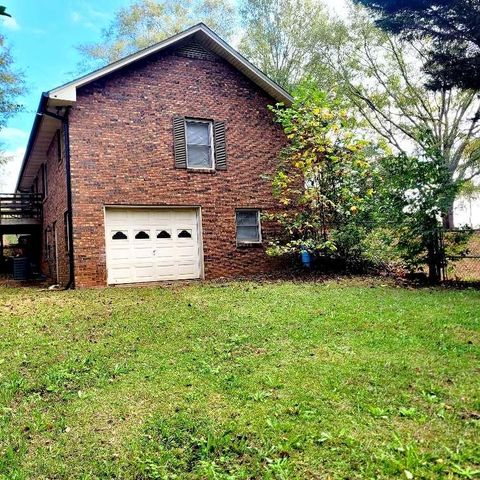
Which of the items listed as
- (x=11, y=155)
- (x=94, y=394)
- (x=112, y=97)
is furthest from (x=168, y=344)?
(x=11, y=155)

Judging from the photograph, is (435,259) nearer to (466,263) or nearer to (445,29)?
(466,263)

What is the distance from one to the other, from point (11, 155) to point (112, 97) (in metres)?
→ 20.5

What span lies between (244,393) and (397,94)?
23201mm

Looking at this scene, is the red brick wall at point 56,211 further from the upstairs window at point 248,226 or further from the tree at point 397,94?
the tree at point 397,94

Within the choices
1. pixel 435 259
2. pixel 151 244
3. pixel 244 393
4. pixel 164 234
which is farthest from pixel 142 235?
pixel 244 393

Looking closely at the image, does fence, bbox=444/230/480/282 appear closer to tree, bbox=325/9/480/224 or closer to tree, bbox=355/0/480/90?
tree, bbox=355/0/480/90

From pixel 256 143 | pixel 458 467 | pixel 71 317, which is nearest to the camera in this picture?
pixel 458 467

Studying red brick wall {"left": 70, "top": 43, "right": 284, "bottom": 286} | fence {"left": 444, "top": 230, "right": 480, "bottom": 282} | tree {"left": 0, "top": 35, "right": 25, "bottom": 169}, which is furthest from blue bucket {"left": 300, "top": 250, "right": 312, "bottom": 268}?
tree {"left": 0, "top": 35, "right": 25, "bottom": 169}

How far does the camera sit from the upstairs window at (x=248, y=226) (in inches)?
508

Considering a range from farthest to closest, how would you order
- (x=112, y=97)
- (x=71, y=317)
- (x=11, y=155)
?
(x=11, y=155) → (x=112, y=97) → (x=71, y=317)

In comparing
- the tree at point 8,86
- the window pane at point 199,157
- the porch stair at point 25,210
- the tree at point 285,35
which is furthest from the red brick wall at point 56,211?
the tree at point 285,35

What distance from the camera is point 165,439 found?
3184mm

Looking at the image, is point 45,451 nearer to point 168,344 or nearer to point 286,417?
point 286,417

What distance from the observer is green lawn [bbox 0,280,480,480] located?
2.86 metres
